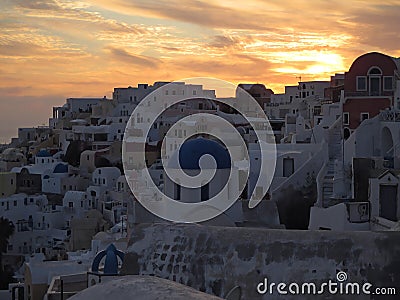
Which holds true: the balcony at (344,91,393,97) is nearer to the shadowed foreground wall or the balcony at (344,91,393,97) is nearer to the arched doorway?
Result: the arched doorway

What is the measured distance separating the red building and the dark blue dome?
856 cm

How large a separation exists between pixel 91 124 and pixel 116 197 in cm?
1887

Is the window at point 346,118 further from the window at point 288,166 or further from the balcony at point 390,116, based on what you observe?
the balcony at point 390,116

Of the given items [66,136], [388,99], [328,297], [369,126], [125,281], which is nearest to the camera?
[125,281]

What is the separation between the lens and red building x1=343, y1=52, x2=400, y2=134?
71.8ft

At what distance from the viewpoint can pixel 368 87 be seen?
72.9ft

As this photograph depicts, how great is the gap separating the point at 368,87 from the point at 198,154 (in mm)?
9799

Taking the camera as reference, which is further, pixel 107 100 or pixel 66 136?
pixel 107 100

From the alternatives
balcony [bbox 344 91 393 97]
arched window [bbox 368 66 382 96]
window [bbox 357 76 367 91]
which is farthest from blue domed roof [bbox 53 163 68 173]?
arched window [bbox 368 66 382 96]

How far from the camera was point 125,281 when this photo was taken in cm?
422

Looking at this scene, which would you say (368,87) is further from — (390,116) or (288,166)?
(288,166)

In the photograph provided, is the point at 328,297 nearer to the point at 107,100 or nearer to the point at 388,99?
the point at 388,99

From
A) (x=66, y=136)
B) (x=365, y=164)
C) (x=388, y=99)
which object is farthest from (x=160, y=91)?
(x=365, y=164)

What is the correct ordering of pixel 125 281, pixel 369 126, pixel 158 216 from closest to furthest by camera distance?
pixel 125 281
pixel 158 216
pixel 369 126
